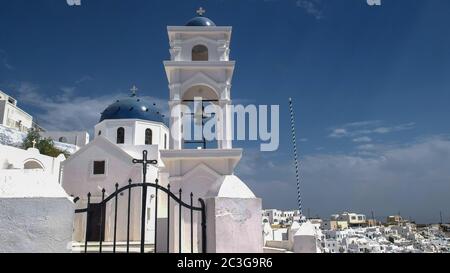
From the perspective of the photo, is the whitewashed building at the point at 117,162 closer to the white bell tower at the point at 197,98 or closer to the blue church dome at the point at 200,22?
the white bell tower at the point at 197,98

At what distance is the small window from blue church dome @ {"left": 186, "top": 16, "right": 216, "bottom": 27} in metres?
9.70

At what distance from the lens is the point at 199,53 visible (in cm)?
1455

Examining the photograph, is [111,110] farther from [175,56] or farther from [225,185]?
[225,185]

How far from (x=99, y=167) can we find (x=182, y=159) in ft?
31.3

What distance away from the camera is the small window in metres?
20.1

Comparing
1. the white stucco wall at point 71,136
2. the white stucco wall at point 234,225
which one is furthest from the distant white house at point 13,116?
the white stucco wall at point 234,225

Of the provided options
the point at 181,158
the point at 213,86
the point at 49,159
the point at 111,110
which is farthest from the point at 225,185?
the point at 111,110

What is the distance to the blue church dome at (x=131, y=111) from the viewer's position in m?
24.3

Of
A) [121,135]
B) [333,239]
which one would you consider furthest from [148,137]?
[333,239]

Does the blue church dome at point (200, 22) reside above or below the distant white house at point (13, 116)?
below

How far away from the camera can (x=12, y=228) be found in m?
4.00

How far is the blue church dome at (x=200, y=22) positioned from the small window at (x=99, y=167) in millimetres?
9702

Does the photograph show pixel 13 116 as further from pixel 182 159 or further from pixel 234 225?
pixel 234 225

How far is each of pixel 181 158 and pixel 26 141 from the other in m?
24.6
